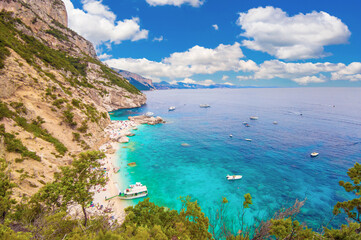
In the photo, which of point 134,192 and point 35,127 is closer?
point 134,192

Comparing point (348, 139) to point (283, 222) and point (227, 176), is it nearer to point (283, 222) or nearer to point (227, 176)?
point (227, 176)

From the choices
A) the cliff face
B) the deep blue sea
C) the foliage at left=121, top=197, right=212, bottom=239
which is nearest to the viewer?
the foliage at left=121, top=197, right=212, bottom=239

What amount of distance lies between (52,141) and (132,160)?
1949 centimetres

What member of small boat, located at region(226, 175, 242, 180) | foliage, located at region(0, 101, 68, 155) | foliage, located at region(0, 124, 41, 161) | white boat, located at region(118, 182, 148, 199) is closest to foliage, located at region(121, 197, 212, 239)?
white boat, located at region(118, 182, 148, 199)

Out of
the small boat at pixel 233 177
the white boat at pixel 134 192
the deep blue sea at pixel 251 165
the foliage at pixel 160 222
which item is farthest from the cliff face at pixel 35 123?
the small boat at pixel 233 177

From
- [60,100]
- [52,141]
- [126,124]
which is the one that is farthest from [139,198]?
[126,124]

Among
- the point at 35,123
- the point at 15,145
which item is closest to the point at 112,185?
the point at 15,145

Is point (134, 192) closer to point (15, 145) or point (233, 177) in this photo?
point (15, 145)

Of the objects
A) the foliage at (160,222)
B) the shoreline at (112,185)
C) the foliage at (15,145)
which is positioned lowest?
the shoreline at (112,185)

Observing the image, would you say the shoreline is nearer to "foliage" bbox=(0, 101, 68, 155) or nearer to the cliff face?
the cliff face

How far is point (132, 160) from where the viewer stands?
46062mm

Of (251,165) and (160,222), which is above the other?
(160,222)

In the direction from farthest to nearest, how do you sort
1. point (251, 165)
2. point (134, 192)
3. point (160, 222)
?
point (251, 165)
point (134, 192)
point (160, 222)

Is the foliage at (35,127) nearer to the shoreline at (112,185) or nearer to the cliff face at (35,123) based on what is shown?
the cliff face at (35,123)
